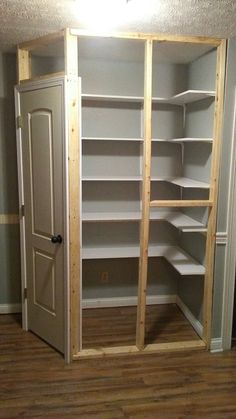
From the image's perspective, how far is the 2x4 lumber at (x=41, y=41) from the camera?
8.44ft

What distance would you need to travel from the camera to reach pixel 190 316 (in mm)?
3457

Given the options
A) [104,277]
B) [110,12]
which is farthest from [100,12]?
[104,277]

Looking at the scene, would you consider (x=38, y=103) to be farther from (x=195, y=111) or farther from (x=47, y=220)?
(x=195, y=111)

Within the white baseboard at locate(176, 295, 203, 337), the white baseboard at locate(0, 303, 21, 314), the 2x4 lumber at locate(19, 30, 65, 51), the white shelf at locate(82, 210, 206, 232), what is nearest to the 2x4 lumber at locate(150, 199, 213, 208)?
the white shelf at locate(82, 210, 206, 232)

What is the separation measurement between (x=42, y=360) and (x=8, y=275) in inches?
40.7

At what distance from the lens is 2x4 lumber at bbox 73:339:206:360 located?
287cm

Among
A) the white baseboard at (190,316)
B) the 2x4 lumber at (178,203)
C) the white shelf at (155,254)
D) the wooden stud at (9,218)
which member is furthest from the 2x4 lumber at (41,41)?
the white baseboard at (190,316)

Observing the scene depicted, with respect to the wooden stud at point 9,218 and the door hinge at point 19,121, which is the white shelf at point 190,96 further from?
the wooden stud at point 9,218

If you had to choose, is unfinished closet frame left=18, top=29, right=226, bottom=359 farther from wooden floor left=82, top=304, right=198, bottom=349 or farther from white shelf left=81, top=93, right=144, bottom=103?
white shelf left=81, top=93, right=144, bottom=103

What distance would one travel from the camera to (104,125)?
137 inches

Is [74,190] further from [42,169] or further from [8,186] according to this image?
[8,186]

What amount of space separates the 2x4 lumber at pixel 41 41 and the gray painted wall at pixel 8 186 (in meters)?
0.44

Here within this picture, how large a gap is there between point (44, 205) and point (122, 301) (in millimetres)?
1544

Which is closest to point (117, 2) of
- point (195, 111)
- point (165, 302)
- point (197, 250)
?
point (195, 111)
